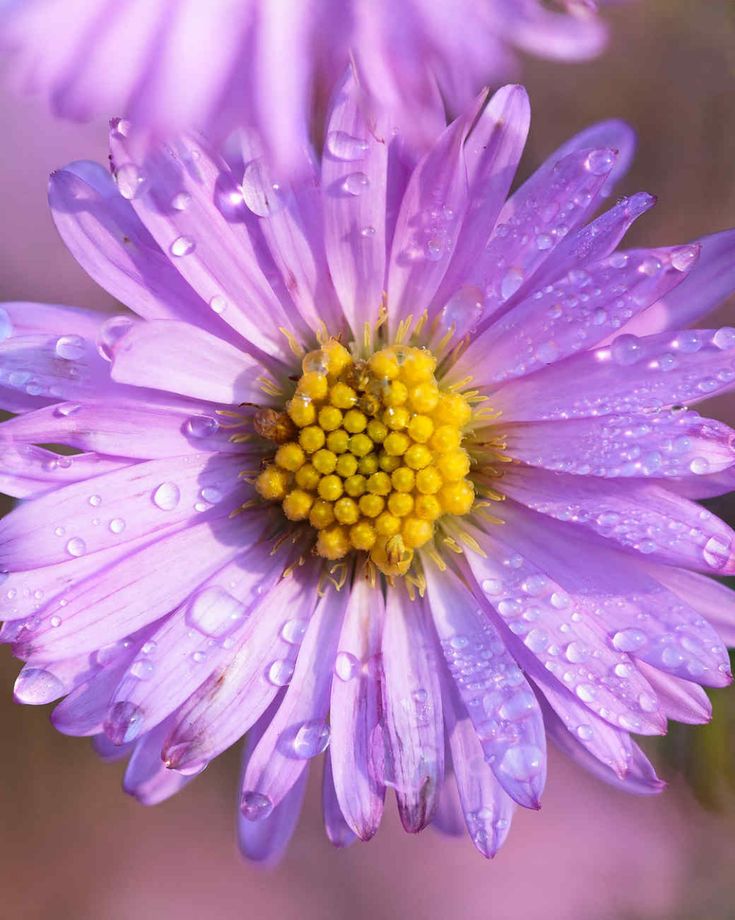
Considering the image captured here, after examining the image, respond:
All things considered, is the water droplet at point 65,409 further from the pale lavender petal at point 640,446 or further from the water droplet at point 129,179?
the pale lavender petal at point 640,446

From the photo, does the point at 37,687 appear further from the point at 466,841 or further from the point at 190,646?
the point at 466,841

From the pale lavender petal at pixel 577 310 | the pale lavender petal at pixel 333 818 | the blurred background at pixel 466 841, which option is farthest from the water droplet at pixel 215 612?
the blurred background at pixel 466 841

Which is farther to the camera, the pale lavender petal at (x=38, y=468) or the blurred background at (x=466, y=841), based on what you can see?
the blurred background at (x=466, y=841)

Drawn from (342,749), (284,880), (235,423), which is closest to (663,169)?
(235,423)

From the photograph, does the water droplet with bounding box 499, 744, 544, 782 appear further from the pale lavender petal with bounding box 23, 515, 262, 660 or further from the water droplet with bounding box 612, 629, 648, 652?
the pale lavender petal with bounding box 23, 515, 262, 660

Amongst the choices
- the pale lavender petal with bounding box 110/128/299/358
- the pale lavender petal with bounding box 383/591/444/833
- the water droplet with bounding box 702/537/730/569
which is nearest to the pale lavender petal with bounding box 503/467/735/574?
the water droplet with bounding box 702/537/730/569

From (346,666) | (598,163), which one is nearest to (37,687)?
(346,666)
